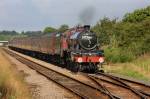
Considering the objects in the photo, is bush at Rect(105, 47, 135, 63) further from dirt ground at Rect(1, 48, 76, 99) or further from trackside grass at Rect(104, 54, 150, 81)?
dirt ground at Rect(1, 48, 76, 99)

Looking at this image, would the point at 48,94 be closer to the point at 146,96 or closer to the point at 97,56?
the point at 146,96

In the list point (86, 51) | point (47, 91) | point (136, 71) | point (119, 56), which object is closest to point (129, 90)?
point (47, 91)

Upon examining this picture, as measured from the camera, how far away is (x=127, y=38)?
4041 cm

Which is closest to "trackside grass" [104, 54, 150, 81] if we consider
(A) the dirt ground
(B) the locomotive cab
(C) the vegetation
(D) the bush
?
(B) the locomotive cab

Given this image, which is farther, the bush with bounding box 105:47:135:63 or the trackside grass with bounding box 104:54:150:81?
the bush with bounding box 105:47:135:63

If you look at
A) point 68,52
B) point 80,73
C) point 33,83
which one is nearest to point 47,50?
point 68,52

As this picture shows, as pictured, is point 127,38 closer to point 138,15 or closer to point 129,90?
point 138,15

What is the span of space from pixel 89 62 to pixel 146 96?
42.2 feet

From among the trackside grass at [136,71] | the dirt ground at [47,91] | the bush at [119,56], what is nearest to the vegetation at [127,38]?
the bush at [119,56]

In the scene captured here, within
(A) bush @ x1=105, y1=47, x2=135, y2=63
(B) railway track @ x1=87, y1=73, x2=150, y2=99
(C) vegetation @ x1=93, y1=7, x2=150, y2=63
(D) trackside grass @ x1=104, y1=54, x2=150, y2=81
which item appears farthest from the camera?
(C) vegetation @ x1=93, y1=7, x2=150, y2=63

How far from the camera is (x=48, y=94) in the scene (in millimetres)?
17547

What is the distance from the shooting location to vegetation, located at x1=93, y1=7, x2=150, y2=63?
36128 mm

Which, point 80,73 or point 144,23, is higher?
point 144,23

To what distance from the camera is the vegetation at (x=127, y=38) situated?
3613 cm
